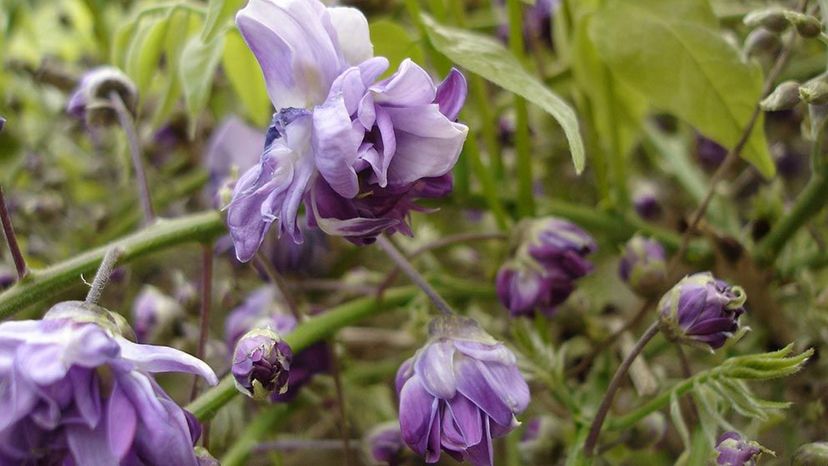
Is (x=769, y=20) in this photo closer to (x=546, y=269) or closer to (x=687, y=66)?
(x=687, y=66)

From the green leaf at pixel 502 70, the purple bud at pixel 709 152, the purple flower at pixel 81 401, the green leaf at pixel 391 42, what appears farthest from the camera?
the purple bud at pixel 709 152

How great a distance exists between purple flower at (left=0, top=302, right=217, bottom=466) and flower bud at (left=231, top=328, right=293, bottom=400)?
0.15ft

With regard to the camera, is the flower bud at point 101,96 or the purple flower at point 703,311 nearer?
the purple flower at point 703,311

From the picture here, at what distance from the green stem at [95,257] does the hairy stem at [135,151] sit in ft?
0.17

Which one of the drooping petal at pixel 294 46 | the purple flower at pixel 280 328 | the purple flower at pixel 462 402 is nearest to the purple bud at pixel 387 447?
the purple flower at pixel 280 328

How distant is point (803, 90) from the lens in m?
0.46

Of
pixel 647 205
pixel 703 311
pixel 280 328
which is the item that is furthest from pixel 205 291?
pixel 647 205

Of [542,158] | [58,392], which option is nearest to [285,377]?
[58,392]

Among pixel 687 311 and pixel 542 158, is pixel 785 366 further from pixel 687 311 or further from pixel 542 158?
pixel 542 158

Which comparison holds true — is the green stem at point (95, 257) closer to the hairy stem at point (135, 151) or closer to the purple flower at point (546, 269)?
the hairy stem at point (135, 151)

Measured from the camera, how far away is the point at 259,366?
1.36 ft

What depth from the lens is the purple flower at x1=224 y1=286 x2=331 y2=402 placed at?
22.5 inches

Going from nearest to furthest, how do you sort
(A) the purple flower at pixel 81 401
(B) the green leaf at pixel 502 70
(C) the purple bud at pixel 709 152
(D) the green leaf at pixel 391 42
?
1. (A) the purple flower at pixel 81 401
2. (B) the green leaf at pixel 502 70
3. (D) the green leaf at pixel 391 42
4. (C) the purple bud at pixel 709 152

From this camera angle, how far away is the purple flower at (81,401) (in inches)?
13.4
